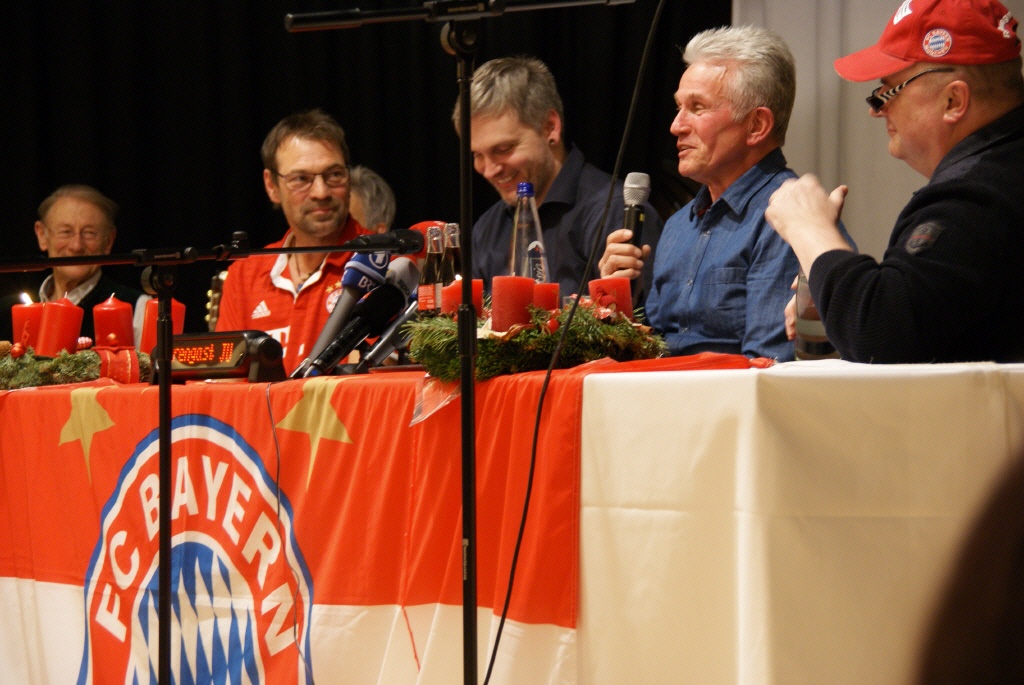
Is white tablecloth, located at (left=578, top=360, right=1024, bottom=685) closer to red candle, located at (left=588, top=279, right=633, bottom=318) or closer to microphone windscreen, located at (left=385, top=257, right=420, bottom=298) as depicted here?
red candle, located at (left=588, top=279, right=633, bottom=318)

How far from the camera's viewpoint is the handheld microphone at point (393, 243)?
1609 millimetres

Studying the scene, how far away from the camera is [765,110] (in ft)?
6.83

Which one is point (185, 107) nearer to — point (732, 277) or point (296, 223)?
point (296, 223)

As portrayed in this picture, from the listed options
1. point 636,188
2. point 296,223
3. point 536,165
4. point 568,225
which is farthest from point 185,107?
point 636,188

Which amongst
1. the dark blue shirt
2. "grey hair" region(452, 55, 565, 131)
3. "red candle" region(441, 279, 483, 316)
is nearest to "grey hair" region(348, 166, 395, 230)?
the dark blue shirt

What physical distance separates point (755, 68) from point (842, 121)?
3.47ft

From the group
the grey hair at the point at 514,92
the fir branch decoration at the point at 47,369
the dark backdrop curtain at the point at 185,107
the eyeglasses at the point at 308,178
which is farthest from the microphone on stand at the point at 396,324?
the dark backdrop curtain at the point at 185,107

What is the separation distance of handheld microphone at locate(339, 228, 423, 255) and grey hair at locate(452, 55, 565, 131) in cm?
106

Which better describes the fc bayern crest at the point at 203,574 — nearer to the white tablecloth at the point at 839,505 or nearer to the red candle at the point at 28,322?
the red candle at the point at 28,322

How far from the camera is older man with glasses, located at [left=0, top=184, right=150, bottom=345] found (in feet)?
11.4

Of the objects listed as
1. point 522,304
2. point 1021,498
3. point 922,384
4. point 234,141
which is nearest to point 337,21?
point 522,304

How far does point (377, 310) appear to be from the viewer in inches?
77.8

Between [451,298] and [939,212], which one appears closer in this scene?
[939,212]

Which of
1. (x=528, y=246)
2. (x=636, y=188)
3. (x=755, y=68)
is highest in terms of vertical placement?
(x=755, y=68)
